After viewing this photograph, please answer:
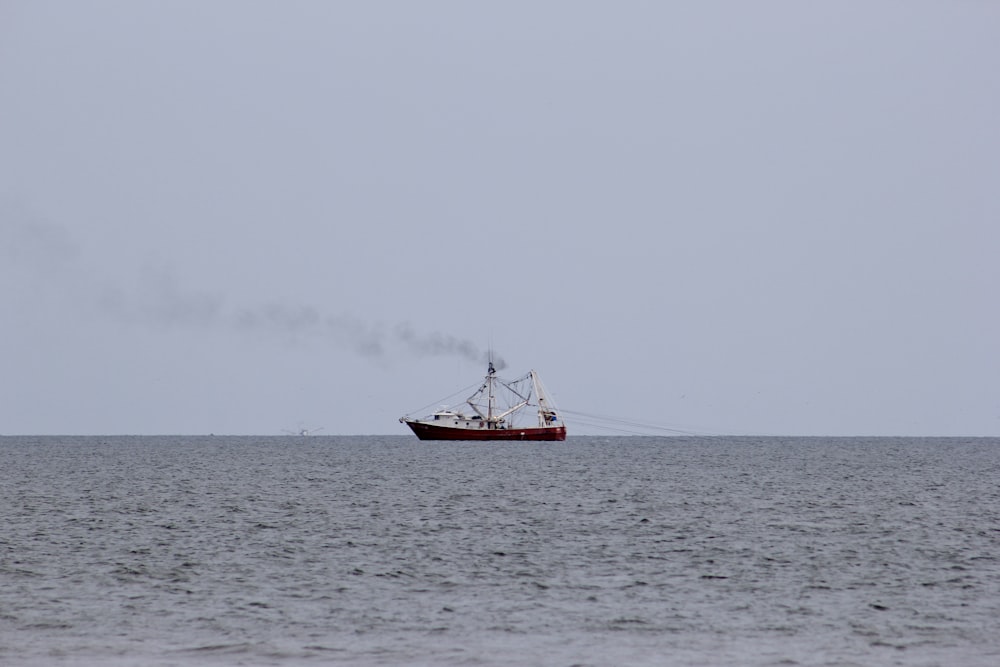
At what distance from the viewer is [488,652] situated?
30.8 m

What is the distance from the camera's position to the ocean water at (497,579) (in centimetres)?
3130

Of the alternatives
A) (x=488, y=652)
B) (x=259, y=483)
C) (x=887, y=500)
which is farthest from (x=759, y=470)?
(x=488, y=652)

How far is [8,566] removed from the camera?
146ft

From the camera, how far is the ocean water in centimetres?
3130

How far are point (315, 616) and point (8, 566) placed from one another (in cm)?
1606

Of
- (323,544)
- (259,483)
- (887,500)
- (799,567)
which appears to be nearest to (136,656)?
(323,544)

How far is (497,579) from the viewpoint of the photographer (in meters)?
42.8

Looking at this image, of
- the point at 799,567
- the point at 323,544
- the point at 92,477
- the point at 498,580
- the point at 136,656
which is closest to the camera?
the point at 136,656

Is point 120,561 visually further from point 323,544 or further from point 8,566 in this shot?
point 323,544

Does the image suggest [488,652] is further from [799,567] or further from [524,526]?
[524,526]

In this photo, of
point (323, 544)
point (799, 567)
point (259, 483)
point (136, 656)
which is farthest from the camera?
point (259, 483)

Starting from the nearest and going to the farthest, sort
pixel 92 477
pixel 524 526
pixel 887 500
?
pixel 524 526 → pixel 887 500 → pixel 92 477

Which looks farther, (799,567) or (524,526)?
(524,526)

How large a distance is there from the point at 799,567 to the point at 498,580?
496 inches
